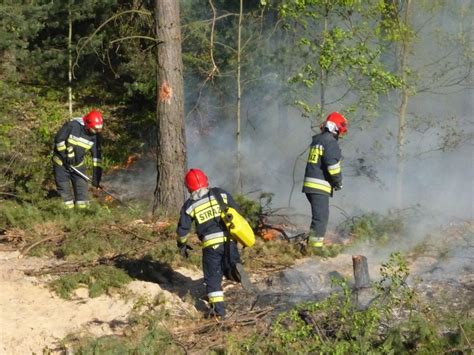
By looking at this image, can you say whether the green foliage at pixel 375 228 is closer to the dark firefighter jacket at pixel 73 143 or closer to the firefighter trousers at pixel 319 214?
the firefighter trousers at pixel 319 214

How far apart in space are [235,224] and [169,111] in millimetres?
3890

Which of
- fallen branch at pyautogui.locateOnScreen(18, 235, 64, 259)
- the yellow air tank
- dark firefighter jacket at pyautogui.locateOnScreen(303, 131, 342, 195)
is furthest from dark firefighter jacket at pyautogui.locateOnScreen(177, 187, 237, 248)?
fallen branch at pyautogui.locateOnScreen(18, 235, 64, 259)

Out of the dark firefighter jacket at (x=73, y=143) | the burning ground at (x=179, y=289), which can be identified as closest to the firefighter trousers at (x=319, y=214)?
the burning ground at (x=179, y=289)

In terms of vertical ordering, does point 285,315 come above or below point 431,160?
below

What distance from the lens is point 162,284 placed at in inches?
355

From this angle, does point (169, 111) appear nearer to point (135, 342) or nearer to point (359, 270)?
point (359, 270)

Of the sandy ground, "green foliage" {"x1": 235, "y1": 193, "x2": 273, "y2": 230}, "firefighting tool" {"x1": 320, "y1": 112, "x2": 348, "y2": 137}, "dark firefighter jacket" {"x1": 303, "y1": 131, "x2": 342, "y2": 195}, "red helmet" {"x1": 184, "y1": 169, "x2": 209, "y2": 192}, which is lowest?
the sandy ground

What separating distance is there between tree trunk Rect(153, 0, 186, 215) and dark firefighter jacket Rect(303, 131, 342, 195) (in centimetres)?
236

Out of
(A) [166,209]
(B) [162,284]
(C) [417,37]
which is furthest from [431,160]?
(B) [162,284]

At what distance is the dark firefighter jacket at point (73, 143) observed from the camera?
457 inches

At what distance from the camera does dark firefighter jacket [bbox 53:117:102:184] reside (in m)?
11.6

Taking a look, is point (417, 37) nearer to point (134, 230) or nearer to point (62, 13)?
point (134, 230)

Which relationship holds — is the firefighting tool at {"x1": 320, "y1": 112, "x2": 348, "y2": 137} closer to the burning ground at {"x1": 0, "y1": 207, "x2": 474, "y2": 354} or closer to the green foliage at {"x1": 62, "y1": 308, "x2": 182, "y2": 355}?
the burning ground at {"x1": 0, "y1": 207, "x2": 474, "y2": 354}

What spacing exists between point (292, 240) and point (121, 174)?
19.7 ft
